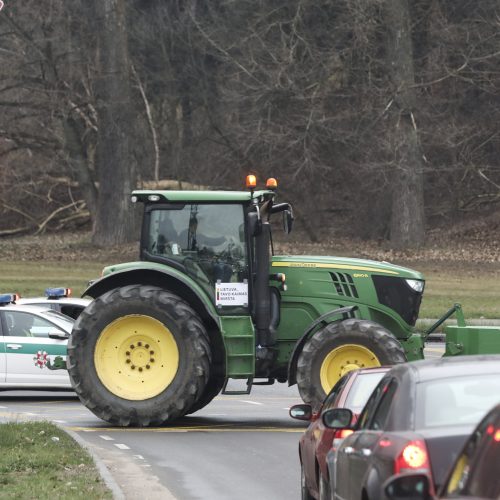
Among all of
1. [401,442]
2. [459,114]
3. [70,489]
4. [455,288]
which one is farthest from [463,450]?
[459,114]

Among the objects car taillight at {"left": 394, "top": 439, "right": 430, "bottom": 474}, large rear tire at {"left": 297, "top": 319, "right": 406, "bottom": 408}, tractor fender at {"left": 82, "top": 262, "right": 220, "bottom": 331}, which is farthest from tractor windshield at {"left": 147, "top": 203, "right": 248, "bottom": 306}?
car taillight at {"left": 394, "top": 439, "right": 430, "bottom": 474}

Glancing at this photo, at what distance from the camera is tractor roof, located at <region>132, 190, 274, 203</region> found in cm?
1756

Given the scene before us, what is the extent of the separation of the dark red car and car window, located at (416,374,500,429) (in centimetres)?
236

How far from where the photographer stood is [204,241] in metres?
17.8

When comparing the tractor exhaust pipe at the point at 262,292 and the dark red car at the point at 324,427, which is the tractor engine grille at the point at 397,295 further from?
the dark red car at the point at 324,427

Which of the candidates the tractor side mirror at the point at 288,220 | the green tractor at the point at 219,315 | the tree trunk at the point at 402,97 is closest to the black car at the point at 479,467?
the green tractor at the point at 219,315

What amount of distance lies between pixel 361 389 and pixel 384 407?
2756 mm

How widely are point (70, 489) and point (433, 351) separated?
1719cm

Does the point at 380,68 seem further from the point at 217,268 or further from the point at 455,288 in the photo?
the point at 217,268

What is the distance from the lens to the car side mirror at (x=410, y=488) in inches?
263

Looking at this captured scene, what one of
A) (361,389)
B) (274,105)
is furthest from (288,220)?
(274,105)

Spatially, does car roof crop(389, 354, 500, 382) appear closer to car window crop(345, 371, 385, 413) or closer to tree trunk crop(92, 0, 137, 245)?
car window crop(345, 371, 385, 413)

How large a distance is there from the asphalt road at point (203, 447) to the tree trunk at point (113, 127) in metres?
27.3

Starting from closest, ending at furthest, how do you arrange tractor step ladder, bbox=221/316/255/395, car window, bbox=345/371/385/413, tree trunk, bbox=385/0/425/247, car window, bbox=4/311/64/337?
car window, bbox=345/371/385/413 → tractor step ladder, bbox=221/316/255/395 → car window, bbox=4/311/64/337 → tree trunk, bbox=385/0/425/247
